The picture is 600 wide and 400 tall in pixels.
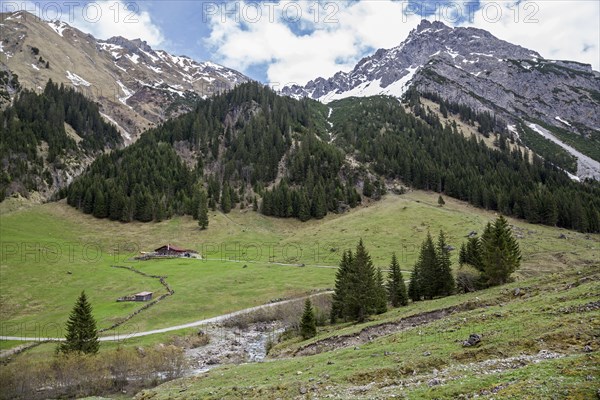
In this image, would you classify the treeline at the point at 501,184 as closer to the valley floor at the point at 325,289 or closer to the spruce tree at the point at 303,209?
the valley floor at the point at 325,289

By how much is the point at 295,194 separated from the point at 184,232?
49964 millimetres

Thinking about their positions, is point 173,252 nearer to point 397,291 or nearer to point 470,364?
point 397,291

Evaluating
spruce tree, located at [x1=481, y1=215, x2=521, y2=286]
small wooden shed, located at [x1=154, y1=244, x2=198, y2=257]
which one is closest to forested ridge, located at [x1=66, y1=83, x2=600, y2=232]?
small wooden shed, located at [x1=154, y1=244, x2=198, y2=257]

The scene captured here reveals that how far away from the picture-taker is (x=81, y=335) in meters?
49.0

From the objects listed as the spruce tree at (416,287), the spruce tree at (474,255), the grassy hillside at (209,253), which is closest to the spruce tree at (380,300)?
the spruce tree at (416,287)

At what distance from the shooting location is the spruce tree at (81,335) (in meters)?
48.3

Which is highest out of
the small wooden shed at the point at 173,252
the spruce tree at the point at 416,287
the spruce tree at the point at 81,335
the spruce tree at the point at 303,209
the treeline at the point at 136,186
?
the treeline at the point at 136,186

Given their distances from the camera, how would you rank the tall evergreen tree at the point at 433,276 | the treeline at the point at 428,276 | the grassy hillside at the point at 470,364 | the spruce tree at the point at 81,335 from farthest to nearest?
1. the tall evergreen tree at the point at 433,276
2. the treeline at the point at 428,276
3. the spruce tree at the point at 81,335
4. the grassy hillside at the point at 470,364

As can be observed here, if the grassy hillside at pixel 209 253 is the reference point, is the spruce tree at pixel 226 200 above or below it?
above

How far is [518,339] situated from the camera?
2255 centimetres

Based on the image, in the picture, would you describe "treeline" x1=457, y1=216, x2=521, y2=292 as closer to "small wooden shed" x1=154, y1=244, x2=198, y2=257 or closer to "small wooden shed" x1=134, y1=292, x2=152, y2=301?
"small wooden shed" x1=134, y1=292, x2=152, y2=301

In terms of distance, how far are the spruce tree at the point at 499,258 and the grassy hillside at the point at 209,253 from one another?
21910 mm

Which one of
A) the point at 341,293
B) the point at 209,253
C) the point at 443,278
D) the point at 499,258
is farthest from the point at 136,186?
the point at 499,258

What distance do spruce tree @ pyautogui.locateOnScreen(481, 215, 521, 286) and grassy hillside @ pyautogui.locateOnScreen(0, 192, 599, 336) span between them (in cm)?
2191
